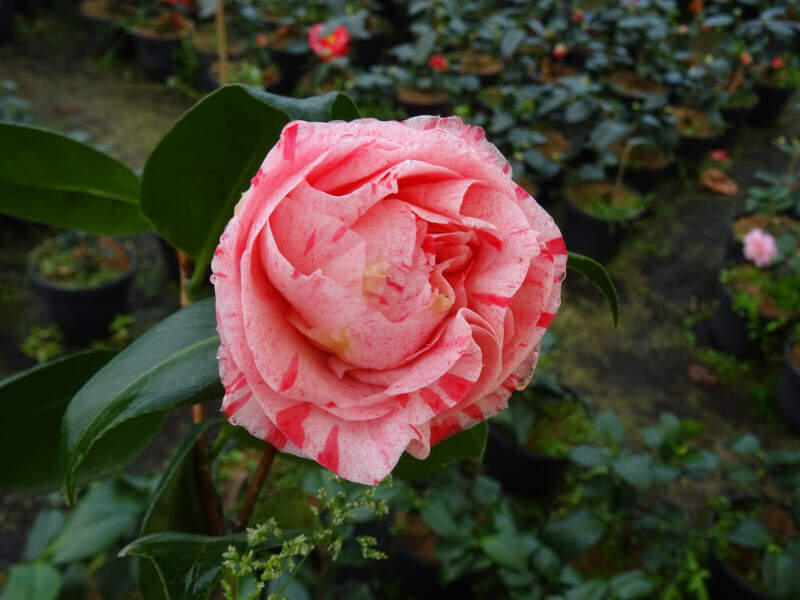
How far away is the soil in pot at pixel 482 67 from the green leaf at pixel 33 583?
2846mm

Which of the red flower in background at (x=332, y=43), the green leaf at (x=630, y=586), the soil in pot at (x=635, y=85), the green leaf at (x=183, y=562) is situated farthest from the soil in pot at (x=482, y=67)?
the green leaf at (x=183, y=562)

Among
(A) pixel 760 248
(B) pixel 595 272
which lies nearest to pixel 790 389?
(A) pixel 760 248

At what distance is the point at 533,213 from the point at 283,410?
0.60ft

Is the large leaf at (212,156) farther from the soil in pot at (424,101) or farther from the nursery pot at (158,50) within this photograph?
the nursery pot at (158,50)

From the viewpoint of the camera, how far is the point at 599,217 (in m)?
2.68

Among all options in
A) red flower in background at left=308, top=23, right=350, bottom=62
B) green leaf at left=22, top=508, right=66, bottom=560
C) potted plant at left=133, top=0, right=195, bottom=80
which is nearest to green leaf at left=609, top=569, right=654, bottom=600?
green leaf at left=22, top=508, right=66, bottom=560

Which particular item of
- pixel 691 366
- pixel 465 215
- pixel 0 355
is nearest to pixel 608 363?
pixel 691 366

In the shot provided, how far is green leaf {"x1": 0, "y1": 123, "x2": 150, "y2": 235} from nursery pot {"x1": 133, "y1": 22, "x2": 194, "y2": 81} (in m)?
3.21

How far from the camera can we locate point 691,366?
241 cm

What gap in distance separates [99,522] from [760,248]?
2.05 m

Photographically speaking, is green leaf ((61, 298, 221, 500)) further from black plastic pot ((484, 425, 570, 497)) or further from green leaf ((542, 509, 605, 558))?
black plastic pot ((484, 425, 570, 497))

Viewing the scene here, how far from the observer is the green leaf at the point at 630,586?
1.23 meters

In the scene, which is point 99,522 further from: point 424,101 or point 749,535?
point 424,101

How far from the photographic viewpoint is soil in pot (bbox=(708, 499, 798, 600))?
1549mm
